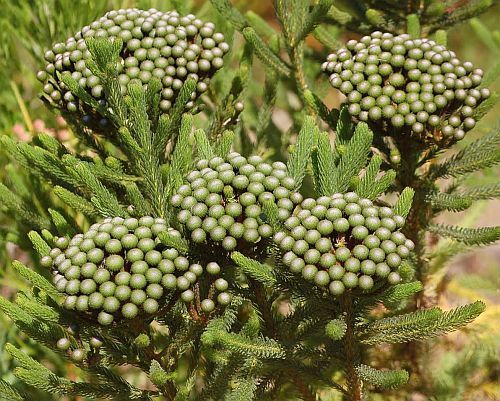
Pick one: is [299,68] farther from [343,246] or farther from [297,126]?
[343,246]

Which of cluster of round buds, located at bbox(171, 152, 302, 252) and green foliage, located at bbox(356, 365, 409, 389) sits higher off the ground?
cluster of round buds, located at bbox(171, 152, 302, 252)

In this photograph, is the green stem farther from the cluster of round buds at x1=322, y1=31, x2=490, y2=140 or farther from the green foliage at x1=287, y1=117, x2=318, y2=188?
the green foliage at x1=287, y1=117, x2=318, y2=188

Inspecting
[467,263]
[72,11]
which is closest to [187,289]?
[72,11]

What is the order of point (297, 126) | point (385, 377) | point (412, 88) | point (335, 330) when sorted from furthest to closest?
1. point (297, 126)
2. point (412, 88)
3. point (385, 377)
4. point (335, 330)

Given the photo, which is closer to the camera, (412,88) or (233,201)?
(233,201)

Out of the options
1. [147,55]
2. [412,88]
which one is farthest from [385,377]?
[147,55]

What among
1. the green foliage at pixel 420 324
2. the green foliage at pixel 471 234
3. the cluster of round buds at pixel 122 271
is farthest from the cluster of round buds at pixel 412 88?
the cluster of round buds at pixel 122 271

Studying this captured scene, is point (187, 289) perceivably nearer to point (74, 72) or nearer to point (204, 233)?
point (204, 233)

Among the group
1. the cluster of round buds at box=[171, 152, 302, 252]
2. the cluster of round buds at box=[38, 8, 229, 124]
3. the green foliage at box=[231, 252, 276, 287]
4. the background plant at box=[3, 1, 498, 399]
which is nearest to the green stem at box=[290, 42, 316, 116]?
the background plant at box=[3, 1, 498, 399]
